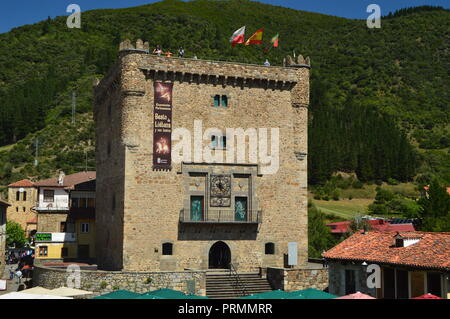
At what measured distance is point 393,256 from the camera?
2909 cm

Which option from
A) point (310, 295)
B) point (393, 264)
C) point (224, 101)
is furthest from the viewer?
point (224, 101)

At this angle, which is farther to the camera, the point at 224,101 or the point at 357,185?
the point at 357,185

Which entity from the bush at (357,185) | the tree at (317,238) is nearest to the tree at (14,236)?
the tree at (317,238)

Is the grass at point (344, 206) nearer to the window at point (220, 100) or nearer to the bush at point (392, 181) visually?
the bush at point (392, 181)

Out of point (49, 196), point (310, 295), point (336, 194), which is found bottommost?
point (310, 295)

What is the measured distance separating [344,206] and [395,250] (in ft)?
221

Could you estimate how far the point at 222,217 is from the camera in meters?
39.9

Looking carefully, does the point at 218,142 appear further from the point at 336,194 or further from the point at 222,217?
the point at 336,194

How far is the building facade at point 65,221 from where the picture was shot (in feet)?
169

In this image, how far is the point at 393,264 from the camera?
28125 mm

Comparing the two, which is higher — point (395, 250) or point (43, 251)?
point (395, 250)

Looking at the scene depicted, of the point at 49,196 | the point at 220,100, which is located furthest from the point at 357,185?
the point at 220,100

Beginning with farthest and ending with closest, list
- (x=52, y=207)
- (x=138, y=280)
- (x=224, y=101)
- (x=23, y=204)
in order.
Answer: (x=23, y=204) < (x=52, y=207) < (x=224, y=101) < (x=138, y=280)

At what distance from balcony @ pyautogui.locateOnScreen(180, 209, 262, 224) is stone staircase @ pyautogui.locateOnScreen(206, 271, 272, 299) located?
10.8ft
